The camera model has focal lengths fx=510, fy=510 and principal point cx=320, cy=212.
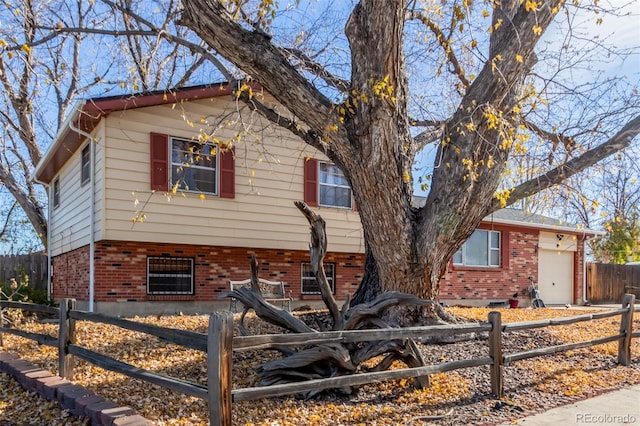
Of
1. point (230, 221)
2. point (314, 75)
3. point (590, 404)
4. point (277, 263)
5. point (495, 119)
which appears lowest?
point (590, 404)

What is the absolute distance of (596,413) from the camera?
16.6 ft

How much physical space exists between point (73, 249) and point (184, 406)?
30.7 ft

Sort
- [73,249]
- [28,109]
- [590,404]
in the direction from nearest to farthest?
[590,404], [73,249], [28,109]

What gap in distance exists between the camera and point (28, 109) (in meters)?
17.3

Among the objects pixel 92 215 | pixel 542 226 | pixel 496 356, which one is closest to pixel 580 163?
pixel 496 356

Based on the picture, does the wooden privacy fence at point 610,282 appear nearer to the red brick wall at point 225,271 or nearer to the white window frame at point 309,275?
the red brick wall at point 225,271

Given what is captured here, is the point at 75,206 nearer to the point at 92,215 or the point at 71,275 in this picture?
the point at 71,275

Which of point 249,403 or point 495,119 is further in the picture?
point 495,119

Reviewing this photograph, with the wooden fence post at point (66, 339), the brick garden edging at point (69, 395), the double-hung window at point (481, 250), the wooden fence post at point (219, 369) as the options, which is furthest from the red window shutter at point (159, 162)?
the double-hung window at point (481, 250)

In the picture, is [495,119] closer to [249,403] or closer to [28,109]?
[249,403]

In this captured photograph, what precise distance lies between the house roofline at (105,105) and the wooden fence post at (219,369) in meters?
5.94

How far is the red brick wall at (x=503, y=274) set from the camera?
16.3 meters

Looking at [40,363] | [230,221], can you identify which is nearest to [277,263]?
[230,221]

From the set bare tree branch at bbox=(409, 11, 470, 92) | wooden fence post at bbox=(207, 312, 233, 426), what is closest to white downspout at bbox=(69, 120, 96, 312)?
bare tree branch at bbox=(409, 11, 470, 92)
